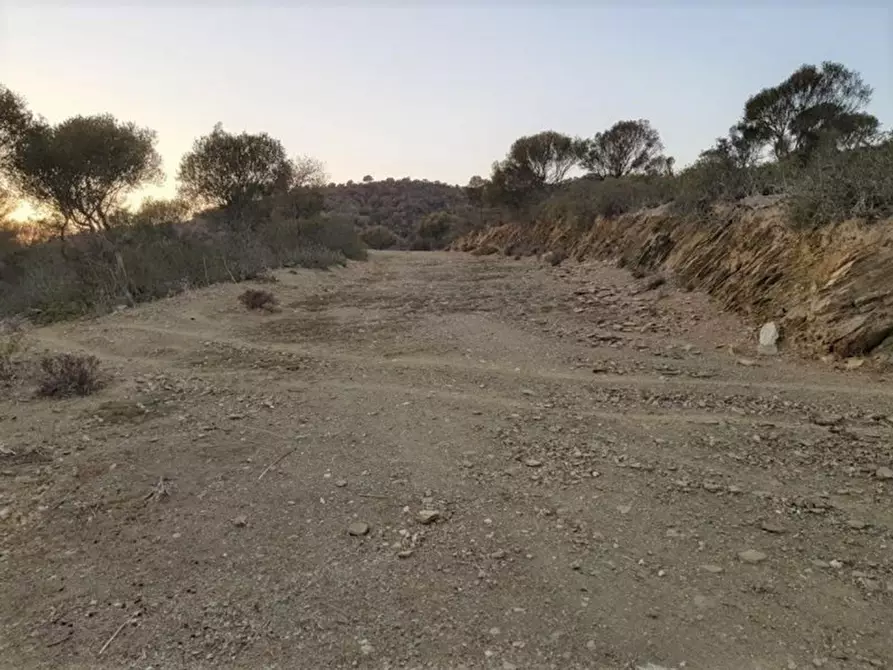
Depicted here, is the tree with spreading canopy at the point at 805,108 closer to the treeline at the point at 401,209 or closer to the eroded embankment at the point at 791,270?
the eroded embankment at the point at 791,270

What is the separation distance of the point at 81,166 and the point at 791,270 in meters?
16.0

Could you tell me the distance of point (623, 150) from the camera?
103 feet

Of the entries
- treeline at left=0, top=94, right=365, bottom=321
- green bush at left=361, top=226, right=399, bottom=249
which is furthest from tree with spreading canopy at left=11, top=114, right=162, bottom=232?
green bush at left=361, top=226, right=399, bottom=249

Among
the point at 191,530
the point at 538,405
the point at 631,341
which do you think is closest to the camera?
the point at 191,530

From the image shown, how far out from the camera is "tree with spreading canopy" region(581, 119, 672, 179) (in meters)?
30.9

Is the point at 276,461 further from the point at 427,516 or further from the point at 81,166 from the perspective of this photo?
the point at 81,166

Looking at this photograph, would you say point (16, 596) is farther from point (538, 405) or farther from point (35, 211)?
point (35, 211)

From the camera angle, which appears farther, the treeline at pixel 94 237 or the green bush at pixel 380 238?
the green bush at pixel 380 238

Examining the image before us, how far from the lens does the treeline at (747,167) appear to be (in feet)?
22.4

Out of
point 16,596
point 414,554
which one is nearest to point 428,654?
point 414,554

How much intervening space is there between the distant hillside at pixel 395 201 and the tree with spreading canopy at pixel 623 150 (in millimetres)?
14308

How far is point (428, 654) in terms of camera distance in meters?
2.26

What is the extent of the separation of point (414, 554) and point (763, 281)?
656 centimetres

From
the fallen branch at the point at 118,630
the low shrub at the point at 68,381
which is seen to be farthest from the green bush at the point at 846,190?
the low shrub at the point at 68,381
